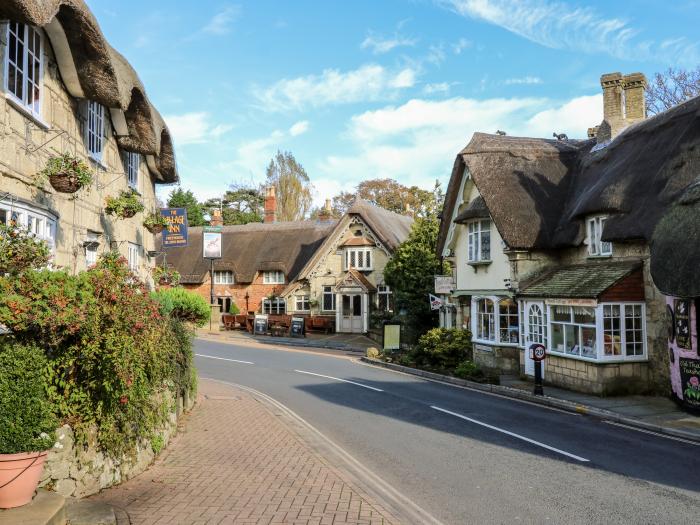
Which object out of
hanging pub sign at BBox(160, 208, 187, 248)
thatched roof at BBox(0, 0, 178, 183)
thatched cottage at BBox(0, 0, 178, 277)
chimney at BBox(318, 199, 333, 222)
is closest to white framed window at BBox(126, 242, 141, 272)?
thatched cottage at BBox(0, 0, 178, 277)

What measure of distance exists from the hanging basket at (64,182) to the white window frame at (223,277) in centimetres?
3608

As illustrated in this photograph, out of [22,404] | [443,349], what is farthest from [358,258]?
[22,404]

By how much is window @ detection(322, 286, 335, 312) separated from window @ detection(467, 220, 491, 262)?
723 inches

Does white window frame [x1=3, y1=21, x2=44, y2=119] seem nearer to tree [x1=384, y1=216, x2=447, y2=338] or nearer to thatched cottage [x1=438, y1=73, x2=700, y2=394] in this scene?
A: thatched cottage [x1=438, y1=73, x2=700, y2=394]

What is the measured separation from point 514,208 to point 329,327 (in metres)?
20.8

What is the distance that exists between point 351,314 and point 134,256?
2445 cm

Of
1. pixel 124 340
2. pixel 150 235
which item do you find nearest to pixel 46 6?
pixel 124 340

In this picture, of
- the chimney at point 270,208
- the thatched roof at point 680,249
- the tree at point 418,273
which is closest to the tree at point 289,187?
the chimney at point 270,208

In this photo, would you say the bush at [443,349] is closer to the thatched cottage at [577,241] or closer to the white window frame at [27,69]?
the thatched cottage at [577,241]

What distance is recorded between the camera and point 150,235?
17.3m

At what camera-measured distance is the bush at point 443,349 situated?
22328 millimetres

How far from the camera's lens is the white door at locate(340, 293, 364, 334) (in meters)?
38.6

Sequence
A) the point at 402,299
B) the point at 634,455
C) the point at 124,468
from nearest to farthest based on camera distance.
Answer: the point at 124,468, the point at 634,455, the point at 402,299

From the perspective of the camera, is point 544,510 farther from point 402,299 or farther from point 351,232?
point 351,232
